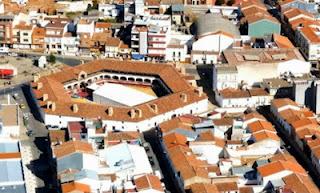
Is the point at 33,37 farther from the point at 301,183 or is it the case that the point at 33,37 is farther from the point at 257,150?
the point at 301,183

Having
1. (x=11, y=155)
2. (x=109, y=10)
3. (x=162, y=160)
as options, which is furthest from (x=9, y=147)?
(x=109, y=10)

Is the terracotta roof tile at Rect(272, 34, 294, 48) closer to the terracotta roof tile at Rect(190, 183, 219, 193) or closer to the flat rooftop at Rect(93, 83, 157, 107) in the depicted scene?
the flat rooftop at Rect(93, 83, 157, 107)

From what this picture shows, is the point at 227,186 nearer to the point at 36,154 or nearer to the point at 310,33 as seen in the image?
the point at 36,154

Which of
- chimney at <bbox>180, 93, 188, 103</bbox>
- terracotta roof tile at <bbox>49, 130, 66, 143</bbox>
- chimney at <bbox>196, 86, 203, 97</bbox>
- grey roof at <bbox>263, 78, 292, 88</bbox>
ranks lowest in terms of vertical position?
terracotta roof tile at <bbox>49, 130, 66, 143</bbox>

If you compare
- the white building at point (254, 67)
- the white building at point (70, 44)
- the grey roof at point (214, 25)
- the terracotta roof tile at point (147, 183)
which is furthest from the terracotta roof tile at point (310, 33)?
Answer: the terracotta roof tile at point (147, 183)

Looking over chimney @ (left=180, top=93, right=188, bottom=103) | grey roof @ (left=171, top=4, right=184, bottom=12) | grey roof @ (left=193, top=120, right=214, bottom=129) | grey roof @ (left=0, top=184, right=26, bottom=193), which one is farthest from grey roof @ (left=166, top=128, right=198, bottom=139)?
grey roof @ (left=171, top=4, right=184, bottom=12)

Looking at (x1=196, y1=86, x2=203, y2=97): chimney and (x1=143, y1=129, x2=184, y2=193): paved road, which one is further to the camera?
(x1=196, y1=86, x2=203, y2=97): chimney
